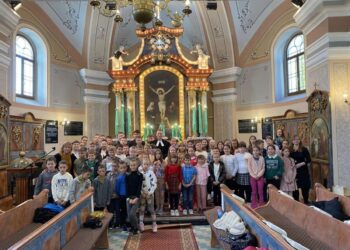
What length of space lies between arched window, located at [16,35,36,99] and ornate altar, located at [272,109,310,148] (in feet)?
28.4

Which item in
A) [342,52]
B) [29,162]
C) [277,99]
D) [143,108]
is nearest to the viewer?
[342,52]

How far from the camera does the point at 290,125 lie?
33.7 ft

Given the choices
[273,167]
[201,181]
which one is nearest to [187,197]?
[201,181]

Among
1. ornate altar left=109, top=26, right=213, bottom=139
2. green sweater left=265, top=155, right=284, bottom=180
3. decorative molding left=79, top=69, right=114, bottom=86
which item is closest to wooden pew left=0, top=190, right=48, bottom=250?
green sweater left=265, top=155, right=284, bottom=180

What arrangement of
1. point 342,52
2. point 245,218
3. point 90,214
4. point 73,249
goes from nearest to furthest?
point 73,249
point 245,218
point 90,214
point 342,52

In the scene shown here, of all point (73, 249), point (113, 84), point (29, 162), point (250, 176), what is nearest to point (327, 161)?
point (250, 176)

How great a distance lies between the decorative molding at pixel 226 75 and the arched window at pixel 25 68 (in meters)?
7.15

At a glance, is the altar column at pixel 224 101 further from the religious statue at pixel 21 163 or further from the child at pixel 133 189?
the child at pixel 133 189

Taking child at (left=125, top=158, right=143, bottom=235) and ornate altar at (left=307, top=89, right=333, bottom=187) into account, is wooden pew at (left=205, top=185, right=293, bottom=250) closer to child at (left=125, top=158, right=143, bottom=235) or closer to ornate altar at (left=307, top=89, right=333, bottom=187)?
child at (left=125, top=158, right=143, bottom=235)

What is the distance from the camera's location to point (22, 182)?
734 cm

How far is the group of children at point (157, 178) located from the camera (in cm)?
516

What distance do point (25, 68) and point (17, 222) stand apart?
8.11 m

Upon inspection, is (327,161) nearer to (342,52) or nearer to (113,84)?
(342,52)

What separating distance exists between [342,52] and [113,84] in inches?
348
